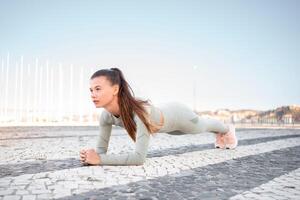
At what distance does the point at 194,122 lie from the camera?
521cm

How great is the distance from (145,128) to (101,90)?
2.30ft

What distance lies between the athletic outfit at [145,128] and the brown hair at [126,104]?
0.07 m

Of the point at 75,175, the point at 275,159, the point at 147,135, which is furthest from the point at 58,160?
the point at 275,159

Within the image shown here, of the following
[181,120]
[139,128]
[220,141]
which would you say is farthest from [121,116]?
[220,141]

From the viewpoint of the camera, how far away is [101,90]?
408 centimetres

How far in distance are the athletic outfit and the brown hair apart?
7cm

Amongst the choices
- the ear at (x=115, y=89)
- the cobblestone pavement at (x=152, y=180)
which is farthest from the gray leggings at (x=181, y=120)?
the ear at (x=115, y=89)

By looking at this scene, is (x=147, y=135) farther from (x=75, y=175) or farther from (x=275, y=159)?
(x=275, y=159)

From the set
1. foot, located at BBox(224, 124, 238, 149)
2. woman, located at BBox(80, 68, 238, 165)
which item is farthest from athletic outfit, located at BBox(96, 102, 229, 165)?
foot, located at BBox(224, 124, 238, 149)

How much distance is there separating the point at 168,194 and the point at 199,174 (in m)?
1.16

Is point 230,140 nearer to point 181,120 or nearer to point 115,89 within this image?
point 181,120

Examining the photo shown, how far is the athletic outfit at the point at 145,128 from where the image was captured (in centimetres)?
413

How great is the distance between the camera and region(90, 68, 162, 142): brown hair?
13.6ft

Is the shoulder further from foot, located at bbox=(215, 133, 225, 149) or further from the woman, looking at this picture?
foot, located at bbox=(215, 133, 225, 149)
